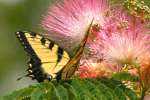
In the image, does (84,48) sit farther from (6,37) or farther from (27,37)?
(6,37)

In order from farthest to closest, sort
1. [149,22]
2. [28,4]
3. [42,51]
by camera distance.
Result: [28,4]
[42,51]
[149,22]

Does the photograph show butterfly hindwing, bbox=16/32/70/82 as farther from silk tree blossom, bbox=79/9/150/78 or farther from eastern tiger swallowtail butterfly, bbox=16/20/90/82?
silk tree blossom, bbox=79/9/150/78

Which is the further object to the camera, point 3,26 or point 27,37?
point 3,26

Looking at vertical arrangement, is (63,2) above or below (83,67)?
above

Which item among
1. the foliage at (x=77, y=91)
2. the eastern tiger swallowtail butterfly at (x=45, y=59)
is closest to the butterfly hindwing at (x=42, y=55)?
Result: the eastern tiger swallowtail butterfly at (x=45, y=59)

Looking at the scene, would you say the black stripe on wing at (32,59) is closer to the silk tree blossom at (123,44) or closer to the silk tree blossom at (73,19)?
the silk tree blossom at (73,19)

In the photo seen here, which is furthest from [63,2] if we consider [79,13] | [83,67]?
[83,67]
